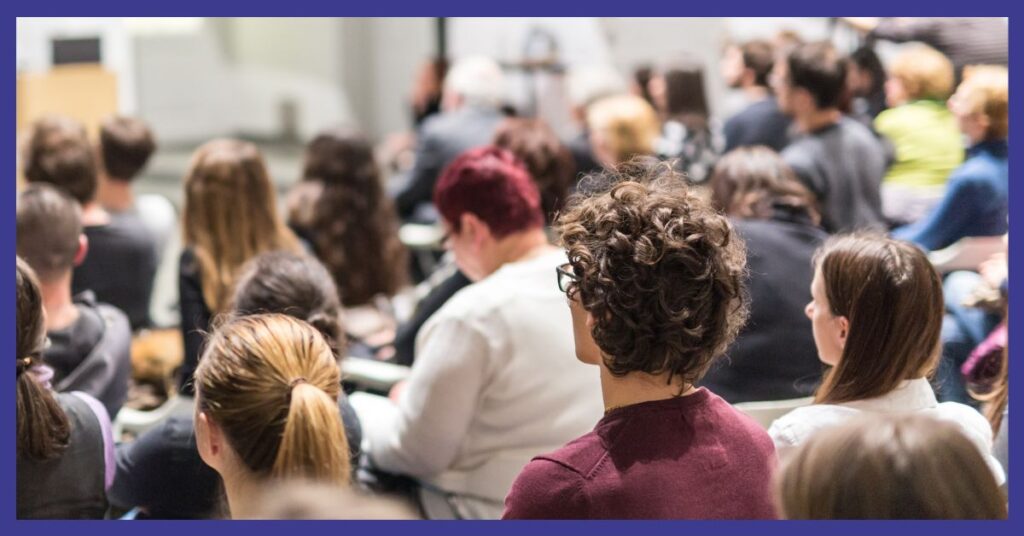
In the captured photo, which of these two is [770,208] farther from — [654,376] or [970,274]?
[654,376]

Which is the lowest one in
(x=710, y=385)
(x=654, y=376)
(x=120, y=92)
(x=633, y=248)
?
(x=710, y=385)

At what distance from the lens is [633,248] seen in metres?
1.71

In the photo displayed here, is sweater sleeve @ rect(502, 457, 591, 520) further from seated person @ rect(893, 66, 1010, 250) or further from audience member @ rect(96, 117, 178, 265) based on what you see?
audience member @ rect(96, 117, 178, 265)

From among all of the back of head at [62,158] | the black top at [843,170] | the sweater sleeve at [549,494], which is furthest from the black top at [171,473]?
the black top at [843,170]

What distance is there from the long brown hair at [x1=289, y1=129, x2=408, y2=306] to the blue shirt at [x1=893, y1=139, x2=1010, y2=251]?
1723 millimetres

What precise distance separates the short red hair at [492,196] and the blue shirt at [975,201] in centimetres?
138

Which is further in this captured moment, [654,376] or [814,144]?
[814,144]

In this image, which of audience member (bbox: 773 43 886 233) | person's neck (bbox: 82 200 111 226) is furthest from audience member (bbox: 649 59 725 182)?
person's neck (bbox: 82 200 111 226)

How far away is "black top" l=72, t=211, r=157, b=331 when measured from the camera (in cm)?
382

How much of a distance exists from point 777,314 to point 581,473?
1.18 meters

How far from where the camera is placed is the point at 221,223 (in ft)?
11.8

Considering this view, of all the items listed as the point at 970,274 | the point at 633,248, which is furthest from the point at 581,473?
the point at 970,274

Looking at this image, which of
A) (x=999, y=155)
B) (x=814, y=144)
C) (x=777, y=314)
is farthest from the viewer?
(x=814, y=144)

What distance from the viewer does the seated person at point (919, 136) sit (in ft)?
14.7
